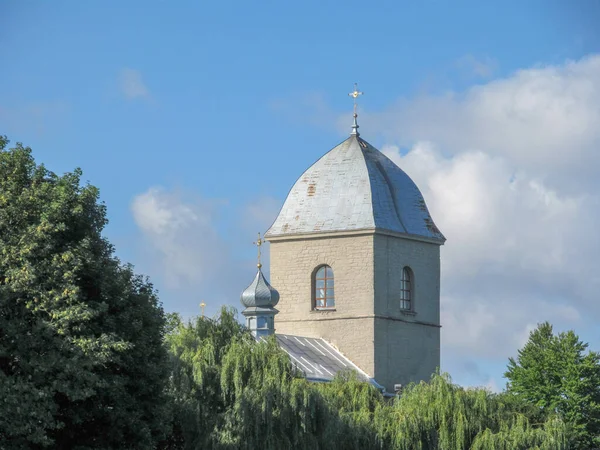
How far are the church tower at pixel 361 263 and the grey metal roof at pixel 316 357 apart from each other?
47 centimetres

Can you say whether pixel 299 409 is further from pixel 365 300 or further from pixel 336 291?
pixel 336 291

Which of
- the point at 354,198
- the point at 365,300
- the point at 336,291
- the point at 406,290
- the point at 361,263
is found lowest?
the point at 365,300

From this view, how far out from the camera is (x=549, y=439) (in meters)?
55.2

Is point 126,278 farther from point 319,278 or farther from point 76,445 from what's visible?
point 319,278

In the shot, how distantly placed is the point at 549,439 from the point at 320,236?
58.0 ft

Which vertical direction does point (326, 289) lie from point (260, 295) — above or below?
above

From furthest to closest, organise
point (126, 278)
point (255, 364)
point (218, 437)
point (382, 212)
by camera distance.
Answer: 1. point (382, 212)
2. point (255, 364)
3. point (218, 437)
4. point (126, 278)

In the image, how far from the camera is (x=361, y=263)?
229 ft

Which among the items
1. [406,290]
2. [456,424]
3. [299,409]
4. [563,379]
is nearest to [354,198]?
[406,290]

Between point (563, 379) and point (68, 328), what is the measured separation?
Result: 35.9m

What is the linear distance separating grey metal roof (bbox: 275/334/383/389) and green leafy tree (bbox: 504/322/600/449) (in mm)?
7779

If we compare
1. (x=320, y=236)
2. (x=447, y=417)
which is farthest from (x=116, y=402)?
(x=320, y=236)

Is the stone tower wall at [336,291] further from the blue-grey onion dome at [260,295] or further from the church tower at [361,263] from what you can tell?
the blue-grey onion dome at [260,295]

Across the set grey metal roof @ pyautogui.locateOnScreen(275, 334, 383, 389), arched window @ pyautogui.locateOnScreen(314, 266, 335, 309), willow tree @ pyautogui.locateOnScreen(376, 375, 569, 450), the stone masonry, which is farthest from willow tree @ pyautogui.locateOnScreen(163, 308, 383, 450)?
arched window @ pyautogui.locateOnScreen(314, 266, 335, 309)
